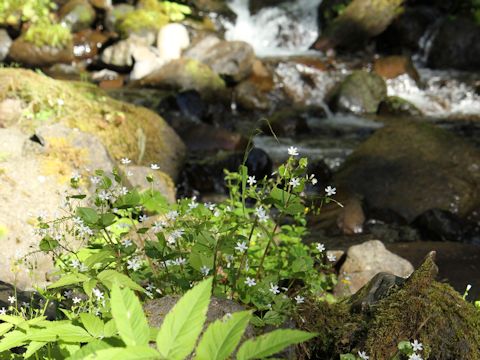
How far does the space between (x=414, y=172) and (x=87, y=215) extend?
20.8ft

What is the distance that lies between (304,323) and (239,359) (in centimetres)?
102

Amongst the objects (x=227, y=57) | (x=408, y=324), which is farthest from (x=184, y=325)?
(x=227, y=57)

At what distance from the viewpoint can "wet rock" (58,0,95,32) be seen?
51.1ft

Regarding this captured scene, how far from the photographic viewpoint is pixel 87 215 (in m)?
2.43

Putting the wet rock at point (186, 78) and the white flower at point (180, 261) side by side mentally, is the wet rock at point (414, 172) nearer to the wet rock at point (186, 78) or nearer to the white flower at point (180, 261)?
the wet rock at point (186, 78)

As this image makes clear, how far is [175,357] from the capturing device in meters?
1.43

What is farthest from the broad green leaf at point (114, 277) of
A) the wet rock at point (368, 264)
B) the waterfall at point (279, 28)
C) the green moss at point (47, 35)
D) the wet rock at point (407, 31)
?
the wet rock at point (407, 31)

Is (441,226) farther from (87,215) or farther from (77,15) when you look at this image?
(77,15)

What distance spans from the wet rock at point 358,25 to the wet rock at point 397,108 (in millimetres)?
3762

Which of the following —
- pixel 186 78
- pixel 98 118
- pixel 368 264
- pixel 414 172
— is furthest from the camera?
pixel 186 78

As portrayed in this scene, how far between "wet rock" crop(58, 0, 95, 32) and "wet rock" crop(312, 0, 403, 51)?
260 inches

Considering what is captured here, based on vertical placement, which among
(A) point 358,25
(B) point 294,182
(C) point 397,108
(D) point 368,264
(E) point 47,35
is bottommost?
(C) point 397,108

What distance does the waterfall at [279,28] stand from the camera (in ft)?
54.9

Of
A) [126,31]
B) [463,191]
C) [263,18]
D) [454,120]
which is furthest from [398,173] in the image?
[263,18]
